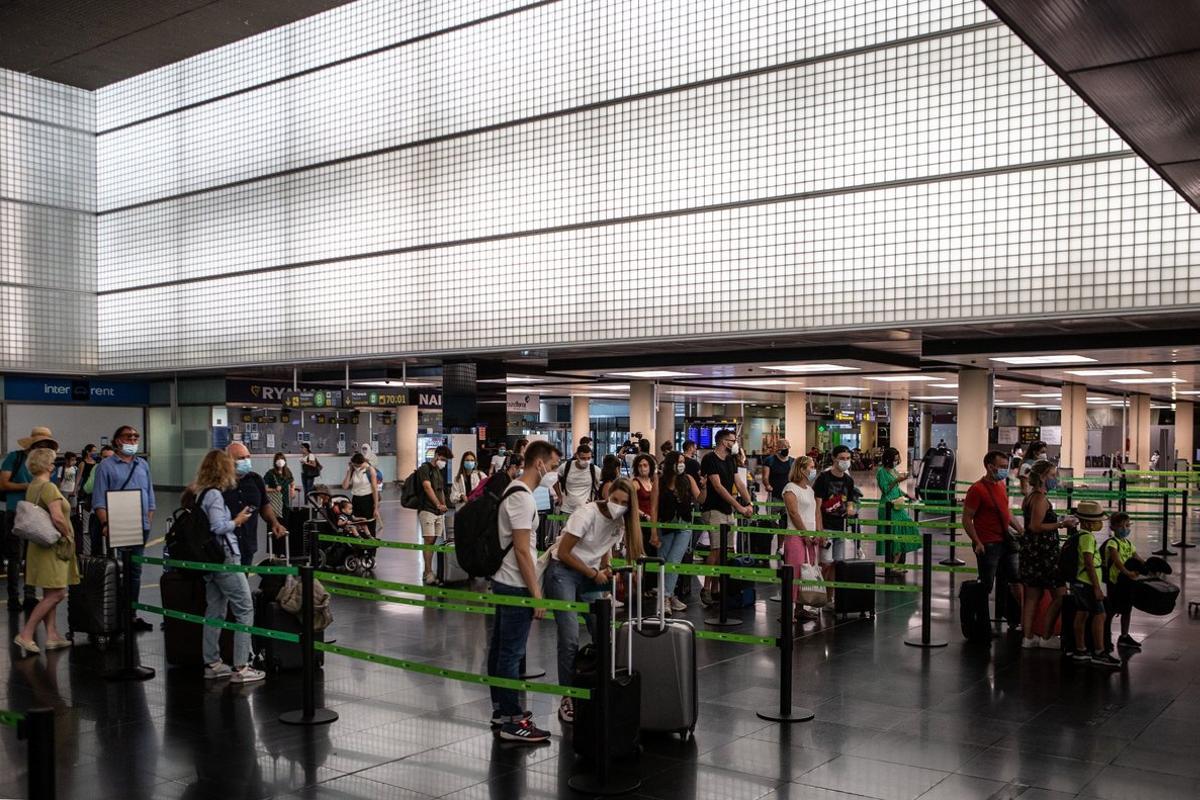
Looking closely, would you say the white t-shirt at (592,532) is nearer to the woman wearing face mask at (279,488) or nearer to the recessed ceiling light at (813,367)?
the woman wearing face mask at (279,488)

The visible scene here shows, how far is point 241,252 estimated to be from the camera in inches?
880

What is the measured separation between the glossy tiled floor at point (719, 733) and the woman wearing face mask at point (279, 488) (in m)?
6.30

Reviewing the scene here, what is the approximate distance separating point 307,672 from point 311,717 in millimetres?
280

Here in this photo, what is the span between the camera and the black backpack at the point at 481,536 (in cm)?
611

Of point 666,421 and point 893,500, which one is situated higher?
point 666,421

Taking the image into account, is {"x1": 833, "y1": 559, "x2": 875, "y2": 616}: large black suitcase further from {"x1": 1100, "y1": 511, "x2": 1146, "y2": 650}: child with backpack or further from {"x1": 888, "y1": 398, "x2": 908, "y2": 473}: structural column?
{"x1": 888, "y1": 398, "x2": 908, "y2": 473}: structural column

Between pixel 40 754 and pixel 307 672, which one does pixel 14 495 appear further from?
pixel 40 754

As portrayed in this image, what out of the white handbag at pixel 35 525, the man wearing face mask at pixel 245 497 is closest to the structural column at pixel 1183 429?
the man wearing face mask at pixel 245 497

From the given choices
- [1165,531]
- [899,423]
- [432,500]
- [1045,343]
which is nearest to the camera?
[432,500]

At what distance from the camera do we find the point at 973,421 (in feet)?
68.9

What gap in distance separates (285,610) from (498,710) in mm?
2369

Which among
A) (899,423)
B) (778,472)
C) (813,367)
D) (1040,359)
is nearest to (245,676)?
(778,472)

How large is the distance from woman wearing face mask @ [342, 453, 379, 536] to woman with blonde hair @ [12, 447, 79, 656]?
19.6 feet

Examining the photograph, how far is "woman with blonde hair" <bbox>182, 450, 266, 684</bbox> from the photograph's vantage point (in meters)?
7.65
